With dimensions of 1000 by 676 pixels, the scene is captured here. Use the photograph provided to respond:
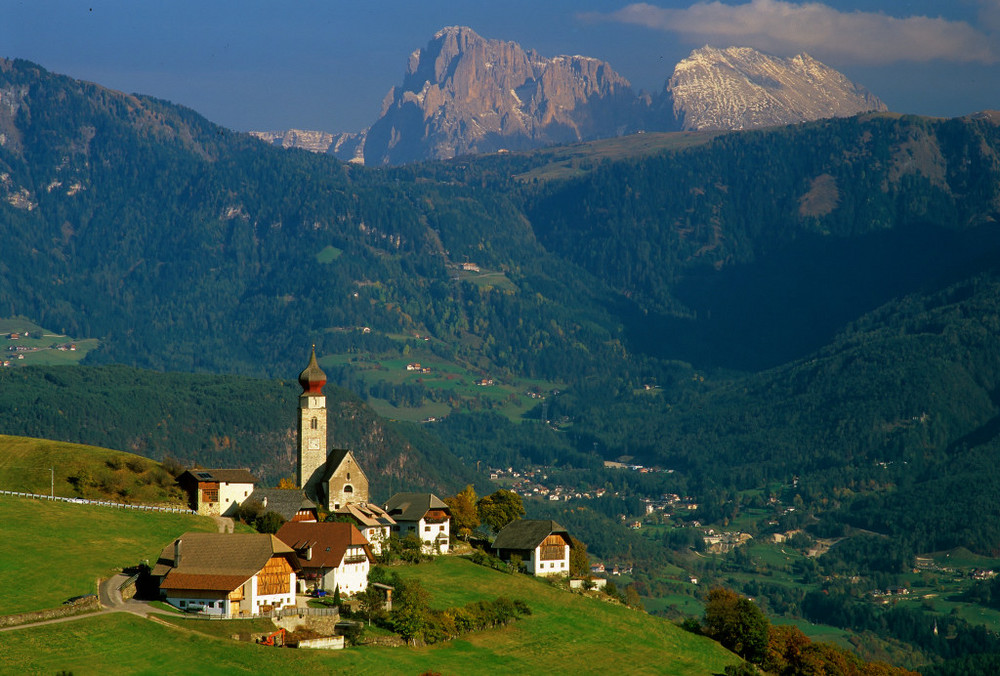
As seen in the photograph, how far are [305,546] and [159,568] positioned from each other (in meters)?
16.5

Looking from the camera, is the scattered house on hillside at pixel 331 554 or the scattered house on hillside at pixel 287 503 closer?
the scattered house on hillside at pixel 331 554

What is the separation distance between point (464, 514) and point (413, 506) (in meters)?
10.5

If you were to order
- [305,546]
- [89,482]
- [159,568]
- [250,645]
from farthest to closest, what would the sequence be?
[89,482] → [305,546] → [159,568] → [250,645]

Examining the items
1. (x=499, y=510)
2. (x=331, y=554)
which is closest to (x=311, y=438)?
(x=499, y=510)

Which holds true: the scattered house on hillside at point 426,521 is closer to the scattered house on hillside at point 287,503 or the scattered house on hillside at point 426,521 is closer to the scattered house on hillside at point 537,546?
the scattered house on hillside at point 537,546

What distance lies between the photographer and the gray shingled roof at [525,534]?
179 metres

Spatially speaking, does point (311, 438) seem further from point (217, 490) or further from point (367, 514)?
point (217, 490)

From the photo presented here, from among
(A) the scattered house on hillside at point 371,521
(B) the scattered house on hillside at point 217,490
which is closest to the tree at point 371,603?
(A) the scattered house on hillside at point 371,521

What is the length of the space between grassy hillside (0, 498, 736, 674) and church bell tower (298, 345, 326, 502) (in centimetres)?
1858

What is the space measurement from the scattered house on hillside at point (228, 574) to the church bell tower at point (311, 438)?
41.1m

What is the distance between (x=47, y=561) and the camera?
13850cm

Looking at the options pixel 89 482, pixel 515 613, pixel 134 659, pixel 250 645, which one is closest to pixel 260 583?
pixel 250 645

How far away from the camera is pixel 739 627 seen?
6629 inches

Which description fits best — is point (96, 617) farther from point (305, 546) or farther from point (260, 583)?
point (305, 546)
